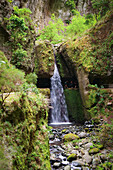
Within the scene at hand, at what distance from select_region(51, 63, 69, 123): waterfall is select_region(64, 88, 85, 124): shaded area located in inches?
16.6

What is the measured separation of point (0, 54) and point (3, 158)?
179 inches

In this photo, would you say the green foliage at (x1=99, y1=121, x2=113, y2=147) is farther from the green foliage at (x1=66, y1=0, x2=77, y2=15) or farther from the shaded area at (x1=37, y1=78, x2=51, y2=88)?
the green foliage at (x1=66, y1=0, x2=77, y2=15)

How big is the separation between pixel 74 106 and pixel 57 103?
5.58 feet

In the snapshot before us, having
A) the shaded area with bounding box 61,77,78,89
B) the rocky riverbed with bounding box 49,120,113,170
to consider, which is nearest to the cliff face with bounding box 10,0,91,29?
the shaded area with bounding box 61,77,78,89

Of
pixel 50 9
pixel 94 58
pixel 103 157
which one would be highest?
pixel 50 9

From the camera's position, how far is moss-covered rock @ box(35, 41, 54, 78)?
40.1ft

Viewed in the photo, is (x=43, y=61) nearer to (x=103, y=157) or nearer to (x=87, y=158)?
(x=87, y=158)

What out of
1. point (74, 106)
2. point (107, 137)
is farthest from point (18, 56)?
point (74, 106)

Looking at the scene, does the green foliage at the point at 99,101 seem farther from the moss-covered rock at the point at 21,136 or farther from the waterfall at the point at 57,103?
the moss-covered rock at the point at 21,136

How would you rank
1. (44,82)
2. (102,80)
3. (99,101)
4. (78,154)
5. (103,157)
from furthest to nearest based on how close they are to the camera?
(44,82), (102,80), (99,101), (78,154), (103,157)

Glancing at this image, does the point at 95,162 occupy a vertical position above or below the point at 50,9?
below

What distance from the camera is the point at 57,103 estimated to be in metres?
12.5

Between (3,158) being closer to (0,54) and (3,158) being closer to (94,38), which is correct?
(0,54)

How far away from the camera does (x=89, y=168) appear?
4.43 m
